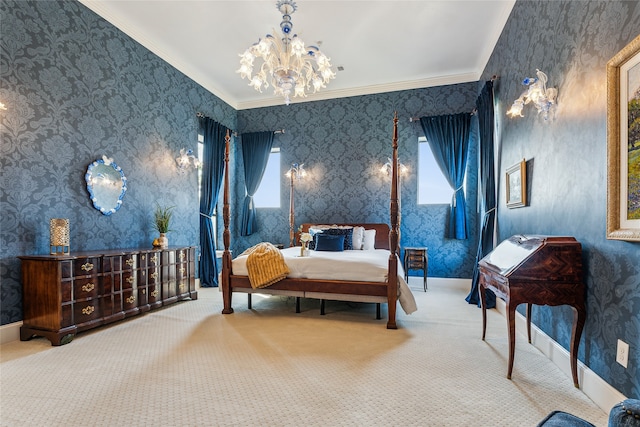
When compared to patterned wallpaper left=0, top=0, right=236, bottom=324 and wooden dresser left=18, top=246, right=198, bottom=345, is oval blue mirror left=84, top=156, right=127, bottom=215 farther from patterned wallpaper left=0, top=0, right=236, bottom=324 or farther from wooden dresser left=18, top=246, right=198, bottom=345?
wooden dresser left=18, top=246, right=198, bottom=345

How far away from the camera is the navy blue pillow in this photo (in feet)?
16.1

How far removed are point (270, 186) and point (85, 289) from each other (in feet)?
12.8

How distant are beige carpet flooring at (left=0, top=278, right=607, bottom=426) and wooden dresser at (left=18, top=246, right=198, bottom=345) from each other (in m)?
0.15

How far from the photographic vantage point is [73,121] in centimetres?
338

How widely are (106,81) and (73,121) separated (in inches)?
28.0

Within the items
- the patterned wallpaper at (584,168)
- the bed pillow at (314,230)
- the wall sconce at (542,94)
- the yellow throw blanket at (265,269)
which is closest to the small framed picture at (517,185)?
the patterned wallpaper at (584,168)

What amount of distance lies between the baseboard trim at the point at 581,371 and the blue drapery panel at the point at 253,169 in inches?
190

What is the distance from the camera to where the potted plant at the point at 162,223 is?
420 cm

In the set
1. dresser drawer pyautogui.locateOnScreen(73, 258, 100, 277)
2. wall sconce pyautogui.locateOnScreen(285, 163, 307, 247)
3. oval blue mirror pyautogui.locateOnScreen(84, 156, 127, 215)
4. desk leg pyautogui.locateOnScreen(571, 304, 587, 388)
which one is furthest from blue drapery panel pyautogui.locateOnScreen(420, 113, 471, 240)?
dresser drawer pyautogui.locateOnScreen(73, 258, 100, 277)

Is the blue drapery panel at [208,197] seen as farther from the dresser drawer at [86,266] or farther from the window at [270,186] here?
the dresser drawer at [86,266]

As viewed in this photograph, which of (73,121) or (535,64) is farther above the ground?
(535,64)

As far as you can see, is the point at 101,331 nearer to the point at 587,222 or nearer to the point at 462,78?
the point at 587,222

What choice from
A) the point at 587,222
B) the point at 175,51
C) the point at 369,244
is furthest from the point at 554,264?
the point at 175,51

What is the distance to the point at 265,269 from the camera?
3.74 metres
